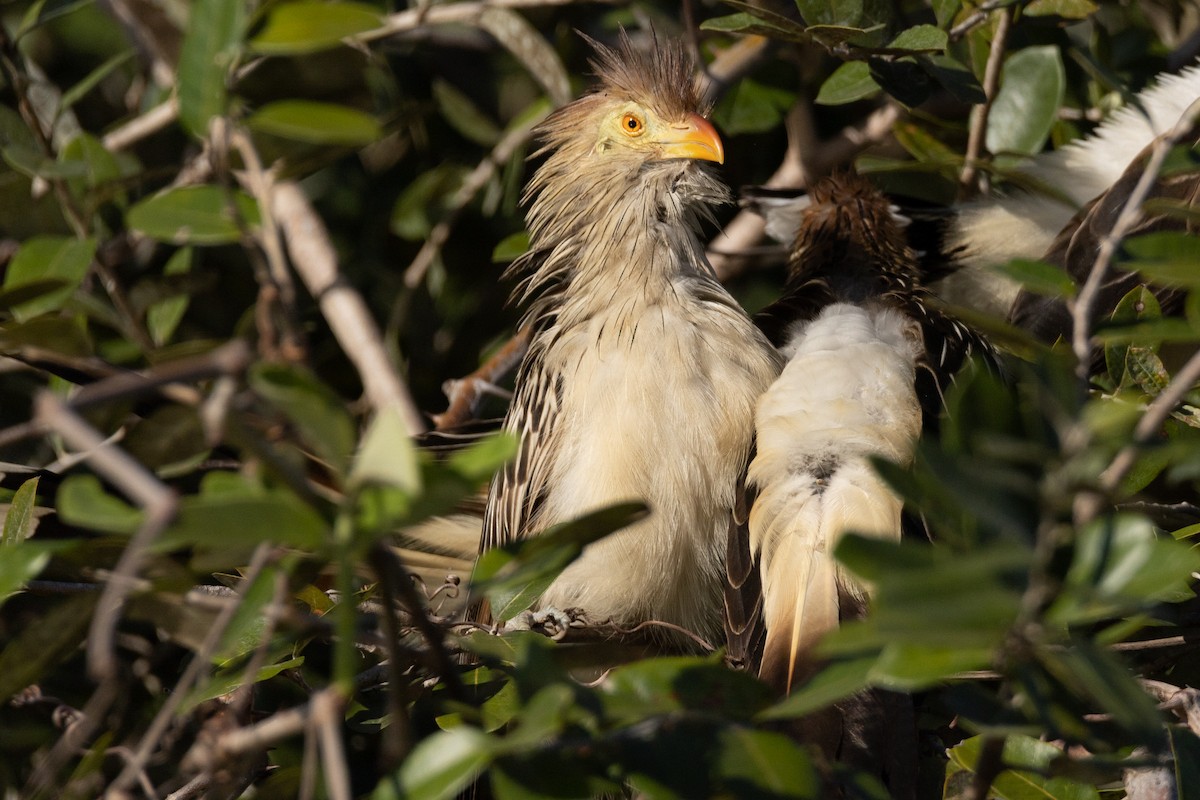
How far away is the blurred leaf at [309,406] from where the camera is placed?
37.6 inches

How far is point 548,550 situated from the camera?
1235mm

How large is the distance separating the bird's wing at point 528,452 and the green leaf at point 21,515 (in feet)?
3.38

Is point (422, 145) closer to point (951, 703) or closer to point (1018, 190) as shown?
point (1018, 190)

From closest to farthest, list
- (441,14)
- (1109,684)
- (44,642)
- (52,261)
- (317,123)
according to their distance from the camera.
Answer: (1109,684), (317,123), (44,642), (52,261), (441,14)

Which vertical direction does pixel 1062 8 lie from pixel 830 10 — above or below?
below

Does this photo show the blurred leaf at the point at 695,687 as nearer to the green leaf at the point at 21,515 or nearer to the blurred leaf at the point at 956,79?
the green leaf at the point at 21,515

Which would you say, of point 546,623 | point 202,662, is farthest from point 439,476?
point 546,623

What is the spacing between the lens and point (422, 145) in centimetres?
376

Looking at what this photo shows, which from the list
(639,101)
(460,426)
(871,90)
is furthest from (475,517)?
(871,90)

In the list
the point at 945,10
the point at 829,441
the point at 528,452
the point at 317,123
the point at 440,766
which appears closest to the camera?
the point at 440,766

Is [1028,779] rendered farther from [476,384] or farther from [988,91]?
[476,384]

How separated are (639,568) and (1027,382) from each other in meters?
1.48

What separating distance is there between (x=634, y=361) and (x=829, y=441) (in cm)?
48

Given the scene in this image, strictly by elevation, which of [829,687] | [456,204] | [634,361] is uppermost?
[456,204]
